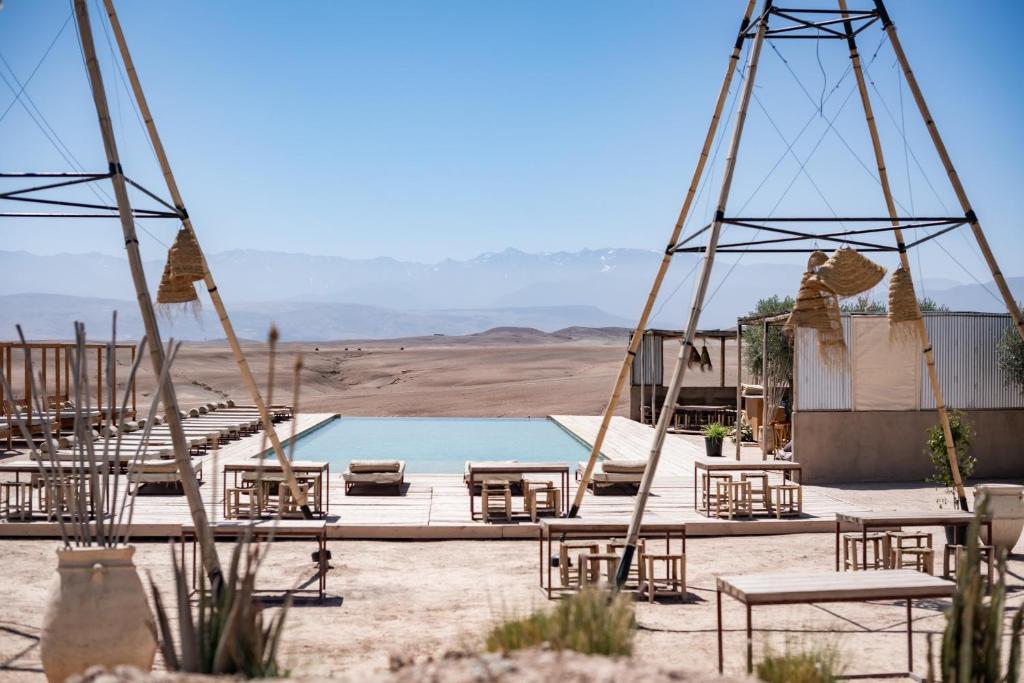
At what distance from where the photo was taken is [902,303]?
1045cm

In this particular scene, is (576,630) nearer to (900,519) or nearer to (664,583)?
(664,583)

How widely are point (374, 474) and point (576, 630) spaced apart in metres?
9.16

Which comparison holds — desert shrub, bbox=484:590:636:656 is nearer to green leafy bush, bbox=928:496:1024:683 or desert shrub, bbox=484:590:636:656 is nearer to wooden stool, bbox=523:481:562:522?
green leafy bush, bbox=928:496:1024:683

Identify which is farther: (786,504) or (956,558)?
(786,504)

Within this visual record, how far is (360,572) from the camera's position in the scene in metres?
9.29

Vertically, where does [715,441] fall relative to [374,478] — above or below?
above

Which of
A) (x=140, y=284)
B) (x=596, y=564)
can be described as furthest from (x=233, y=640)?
(x=596, y=564)

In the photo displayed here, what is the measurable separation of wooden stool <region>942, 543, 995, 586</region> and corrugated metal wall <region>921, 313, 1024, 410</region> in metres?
5.81

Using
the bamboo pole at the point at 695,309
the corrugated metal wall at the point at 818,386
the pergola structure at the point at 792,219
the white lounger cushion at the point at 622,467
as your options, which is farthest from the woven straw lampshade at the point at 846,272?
the corrugated metal wall at the point at 818,386

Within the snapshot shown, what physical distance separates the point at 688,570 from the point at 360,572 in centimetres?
299

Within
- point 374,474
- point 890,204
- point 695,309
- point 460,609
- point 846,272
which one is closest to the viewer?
point 460,609

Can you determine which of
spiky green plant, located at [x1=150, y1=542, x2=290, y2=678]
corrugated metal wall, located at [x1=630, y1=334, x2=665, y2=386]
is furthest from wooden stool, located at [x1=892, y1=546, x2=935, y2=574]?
corrugated metal wall, located at [x1=630, y1=334, x2=665, y2=386]

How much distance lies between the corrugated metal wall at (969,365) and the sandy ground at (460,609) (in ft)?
16.0

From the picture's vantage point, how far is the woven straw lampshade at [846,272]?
970cm
